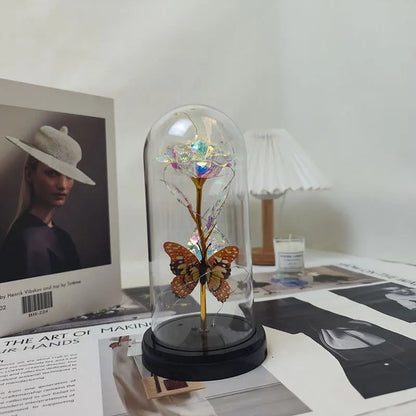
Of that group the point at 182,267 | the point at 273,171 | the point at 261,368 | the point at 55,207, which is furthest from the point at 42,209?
the point at 273,171

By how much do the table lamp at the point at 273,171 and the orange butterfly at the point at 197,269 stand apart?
45 cm

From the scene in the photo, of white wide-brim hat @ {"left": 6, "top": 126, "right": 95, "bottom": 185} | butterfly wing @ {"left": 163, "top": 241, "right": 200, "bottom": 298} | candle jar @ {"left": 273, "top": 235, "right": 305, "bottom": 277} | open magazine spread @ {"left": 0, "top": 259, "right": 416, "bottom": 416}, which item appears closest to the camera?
open magazine spread @ {"left": 0, "top": 259, "right": 416, "bottom": 416}

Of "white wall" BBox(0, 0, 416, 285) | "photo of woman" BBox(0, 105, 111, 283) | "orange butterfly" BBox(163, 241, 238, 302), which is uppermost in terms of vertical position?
"white wall" BBox(0, 0, 416, 285)

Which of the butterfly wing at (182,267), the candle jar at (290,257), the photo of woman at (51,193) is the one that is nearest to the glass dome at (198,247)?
the butterfly wing at (182,267)

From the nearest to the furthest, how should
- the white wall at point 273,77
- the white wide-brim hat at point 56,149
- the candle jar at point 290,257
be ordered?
the white wide-brim hat at point 56,149 < the candle jar at point 290,257 < the white wall at point 273,77

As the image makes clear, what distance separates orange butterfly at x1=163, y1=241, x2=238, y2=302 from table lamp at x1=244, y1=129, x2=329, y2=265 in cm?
45

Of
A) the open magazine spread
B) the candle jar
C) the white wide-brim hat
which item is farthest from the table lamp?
the white wide-brim hat

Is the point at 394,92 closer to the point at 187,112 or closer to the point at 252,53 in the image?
the point at 252,53

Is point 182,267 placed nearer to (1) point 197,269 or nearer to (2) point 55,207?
(1) point 197,269

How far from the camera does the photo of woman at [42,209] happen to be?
550 mm

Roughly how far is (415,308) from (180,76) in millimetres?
808

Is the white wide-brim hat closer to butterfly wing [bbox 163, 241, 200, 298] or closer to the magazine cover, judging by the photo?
the magazine cover

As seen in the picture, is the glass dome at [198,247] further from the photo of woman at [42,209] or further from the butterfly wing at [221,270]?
the photo of woman at [42,209]

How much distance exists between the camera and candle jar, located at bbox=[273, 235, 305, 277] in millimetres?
794
